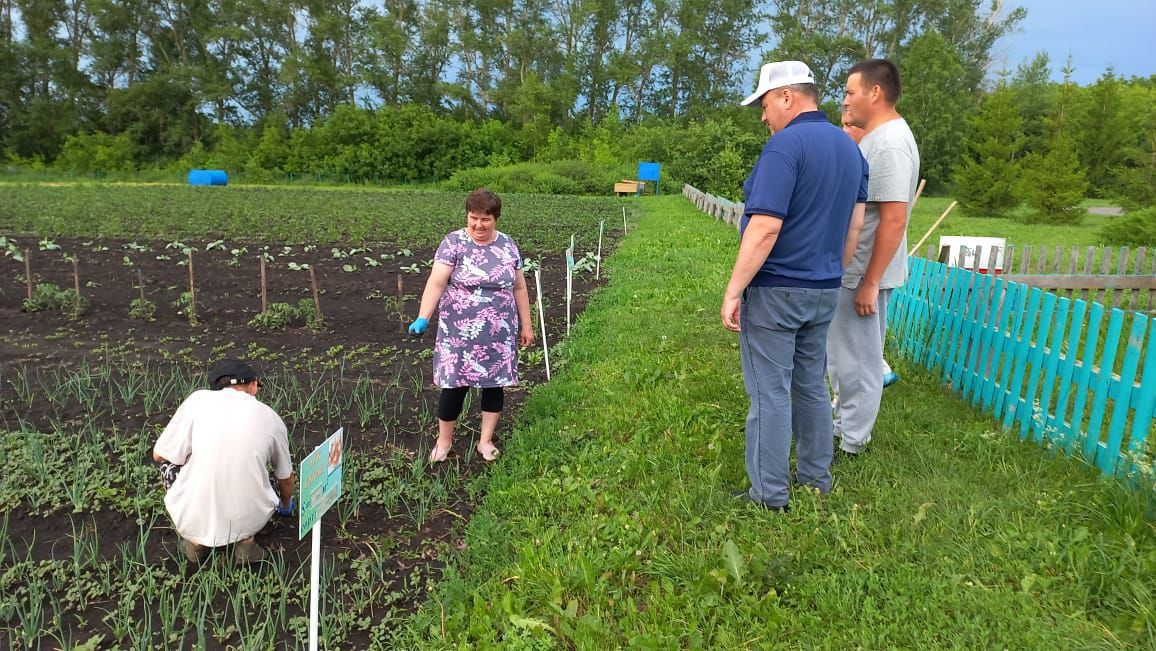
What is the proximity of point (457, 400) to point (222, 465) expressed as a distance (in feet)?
4.49

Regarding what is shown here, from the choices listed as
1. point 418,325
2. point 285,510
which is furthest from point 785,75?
point 285,510

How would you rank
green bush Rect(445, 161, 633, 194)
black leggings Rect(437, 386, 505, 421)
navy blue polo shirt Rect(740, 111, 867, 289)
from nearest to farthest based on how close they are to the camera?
1. navy blue polo shirt Rect(740, 111, 867, 289)
2. black leggings Rect(437, 386, 505, 421)
3. green bush Rect(445, 161, 633, 194)

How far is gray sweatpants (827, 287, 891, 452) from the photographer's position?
Result: 11.8 feet

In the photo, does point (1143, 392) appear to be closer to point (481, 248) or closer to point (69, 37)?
point (481, 248)

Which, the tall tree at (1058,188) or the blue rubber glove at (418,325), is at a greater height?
the tall tree at (1058,188)

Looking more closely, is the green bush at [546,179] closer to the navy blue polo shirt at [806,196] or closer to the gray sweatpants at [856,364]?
the gray sweatpants at [856,364]

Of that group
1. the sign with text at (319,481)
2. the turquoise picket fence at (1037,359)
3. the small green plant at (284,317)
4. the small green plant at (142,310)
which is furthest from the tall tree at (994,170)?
the sign with text at (319,481)

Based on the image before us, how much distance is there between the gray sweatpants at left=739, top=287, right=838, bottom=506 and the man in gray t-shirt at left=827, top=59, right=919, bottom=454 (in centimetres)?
46

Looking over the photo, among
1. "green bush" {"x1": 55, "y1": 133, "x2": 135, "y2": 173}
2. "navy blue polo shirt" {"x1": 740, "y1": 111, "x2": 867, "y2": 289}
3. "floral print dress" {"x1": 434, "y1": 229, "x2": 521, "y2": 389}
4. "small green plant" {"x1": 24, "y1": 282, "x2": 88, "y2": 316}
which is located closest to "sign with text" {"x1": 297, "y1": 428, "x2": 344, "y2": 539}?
"floral print dress" {"x1": 434, "y1": 229, "x2": 521, "y2": 389}

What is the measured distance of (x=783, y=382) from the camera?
304 cm

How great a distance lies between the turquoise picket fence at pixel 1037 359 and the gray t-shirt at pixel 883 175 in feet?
3.49

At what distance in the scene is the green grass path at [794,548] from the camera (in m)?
2.49

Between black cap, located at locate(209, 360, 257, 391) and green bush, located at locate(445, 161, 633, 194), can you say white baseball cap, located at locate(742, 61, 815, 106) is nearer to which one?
black cap, located at locate(209, 360, 257, 391)

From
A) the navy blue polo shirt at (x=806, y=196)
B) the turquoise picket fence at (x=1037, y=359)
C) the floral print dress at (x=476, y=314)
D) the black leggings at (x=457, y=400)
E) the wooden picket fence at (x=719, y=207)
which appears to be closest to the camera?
the navy blue polo shirt at (x=806, y=196)
